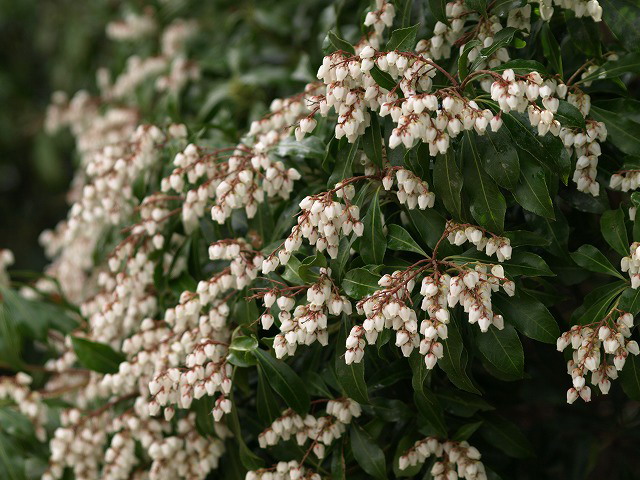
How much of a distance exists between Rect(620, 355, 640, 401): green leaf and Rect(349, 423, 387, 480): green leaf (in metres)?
0.62

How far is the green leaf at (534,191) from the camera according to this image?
1.60 m

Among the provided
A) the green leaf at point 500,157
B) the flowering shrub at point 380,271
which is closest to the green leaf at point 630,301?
the flowering shrub at point 380,271

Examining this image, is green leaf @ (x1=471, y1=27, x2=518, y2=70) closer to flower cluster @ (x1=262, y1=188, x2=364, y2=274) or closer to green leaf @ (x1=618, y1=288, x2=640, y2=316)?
flower cluster @ (x1=262, y1=188, x2=364, y2=274)

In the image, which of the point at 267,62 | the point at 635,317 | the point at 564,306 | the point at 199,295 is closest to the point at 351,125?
the point at 199,295

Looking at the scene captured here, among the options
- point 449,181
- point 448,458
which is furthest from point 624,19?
point 448,458

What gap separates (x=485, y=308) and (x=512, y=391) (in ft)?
2.51

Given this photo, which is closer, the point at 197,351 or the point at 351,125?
the point at 351,125

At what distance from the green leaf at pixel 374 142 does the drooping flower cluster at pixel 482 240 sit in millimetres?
245

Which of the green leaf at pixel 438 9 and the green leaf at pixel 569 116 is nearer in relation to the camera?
the green leaf at pixel 569 116

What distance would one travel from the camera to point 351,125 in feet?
5.40

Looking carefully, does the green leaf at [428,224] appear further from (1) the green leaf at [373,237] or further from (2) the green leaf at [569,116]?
(2) the green leaf at [569,116]

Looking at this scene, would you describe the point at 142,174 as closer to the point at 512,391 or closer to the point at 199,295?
the point at 199,295

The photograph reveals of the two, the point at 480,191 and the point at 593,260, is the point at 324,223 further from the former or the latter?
the point at 593,260

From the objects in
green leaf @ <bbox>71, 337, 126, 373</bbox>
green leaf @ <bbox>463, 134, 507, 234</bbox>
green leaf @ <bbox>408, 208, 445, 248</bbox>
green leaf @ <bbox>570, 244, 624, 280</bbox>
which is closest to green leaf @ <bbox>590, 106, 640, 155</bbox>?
green leaf @ <bbox>570, 244, 624, 280</bbox>
